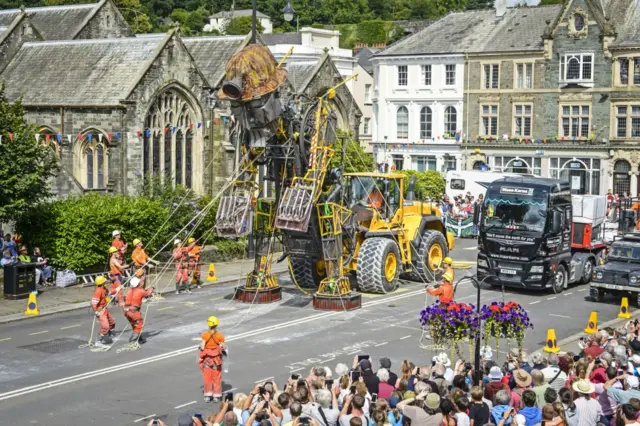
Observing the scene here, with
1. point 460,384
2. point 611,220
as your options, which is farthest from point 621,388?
point 611,220

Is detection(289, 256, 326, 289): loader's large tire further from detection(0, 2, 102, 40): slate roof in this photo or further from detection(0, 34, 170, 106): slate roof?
detection(0, 2, 102, 40): slate roof

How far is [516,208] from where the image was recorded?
1077 inches

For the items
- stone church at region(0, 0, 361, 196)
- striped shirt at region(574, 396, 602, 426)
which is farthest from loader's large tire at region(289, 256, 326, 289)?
striped shirt at region(574, 396, 602, 426)

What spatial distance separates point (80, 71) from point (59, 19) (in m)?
8.77

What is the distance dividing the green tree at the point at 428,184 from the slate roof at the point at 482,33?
951cm

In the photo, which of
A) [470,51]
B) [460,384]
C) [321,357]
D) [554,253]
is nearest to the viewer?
[460,384]

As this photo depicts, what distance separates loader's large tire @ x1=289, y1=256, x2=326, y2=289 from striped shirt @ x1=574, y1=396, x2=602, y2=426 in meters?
15.2

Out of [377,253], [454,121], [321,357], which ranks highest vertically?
[454,121]

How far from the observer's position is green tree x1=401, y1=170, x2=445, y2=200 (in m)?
50.5

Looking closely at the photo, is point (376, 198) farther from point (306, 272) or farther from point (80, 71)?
point (80, 71)

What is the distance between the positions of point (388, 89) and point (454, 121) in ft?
16.7

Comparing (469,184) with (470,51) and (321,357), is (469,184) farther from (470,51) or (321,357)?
(321,357)

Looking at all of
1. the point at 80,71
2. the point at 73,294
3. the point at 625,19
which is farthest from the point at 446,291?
the point at 625,19

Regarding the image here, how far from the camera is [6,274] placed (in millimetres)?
25625
